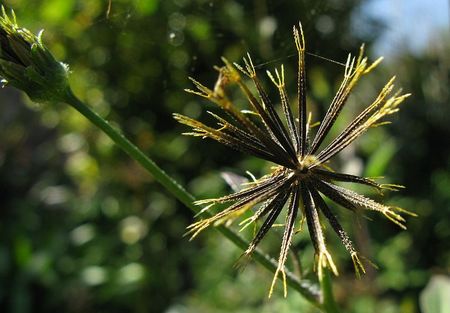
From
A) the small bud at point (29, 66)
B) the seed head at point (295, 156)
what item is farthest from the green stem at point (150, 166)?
the seed head at point (295, 156)

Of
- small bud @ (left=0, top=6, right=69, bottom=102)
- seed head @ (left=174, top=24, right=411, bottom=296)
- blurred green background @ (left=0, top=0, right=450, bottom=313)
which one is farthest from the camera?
blurred green background @ (left=0, top=0, right=450, bottom=313)

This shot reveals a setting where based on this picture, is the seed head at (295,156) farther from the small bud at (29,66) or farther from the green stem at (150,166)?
the small bud at (29,66)

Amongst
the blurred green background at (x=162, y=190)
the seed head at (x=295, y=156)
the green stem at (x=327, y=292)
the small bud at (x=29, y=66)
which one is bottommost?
the green stem at (x=327, y=292)

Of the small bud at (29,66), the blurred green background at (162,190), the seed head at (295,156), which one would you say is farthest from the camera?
the blurred green background at (162,190)

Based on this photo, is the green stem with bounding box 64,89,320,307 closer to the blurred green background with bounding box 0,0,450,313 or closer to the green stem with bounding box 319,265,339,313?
the green stem with bounding box 319,265,339,313

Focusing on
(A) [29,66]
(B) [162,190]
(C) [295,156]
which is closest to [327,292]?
(C) [295,156]

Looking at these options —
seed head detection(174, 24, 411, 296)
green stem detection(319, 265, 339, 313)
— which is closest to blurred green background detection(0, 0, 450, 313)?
green stem detection(319, 265, 339, 313)

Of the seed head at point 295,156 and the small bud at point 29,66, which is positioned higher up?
the small bud at point 29,66
